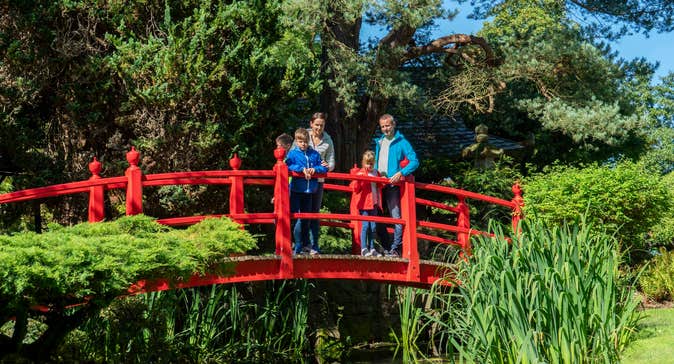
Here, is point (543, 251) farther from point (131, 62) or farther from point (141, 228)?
point (131, 62)

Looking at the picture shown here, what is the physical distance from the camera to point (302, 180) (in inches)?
404

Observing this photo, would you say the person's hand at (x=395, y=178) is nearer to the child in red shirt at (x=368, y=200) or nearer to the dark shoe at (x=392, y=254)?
the child in red shirt at (x=368, y=200)

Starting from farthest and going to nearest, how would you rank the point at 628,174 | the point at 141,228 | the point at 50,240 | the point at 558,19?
the point at 558,19 < the point at 628,174 < the point at 141,228 < the point at 50,240

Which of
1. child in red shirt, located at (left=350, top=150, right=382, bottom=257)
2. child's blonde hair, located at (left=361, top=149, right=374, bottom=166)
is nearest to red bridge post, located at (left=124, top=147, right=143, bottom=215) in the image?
child in red shirt, located at (left=350, top=150, right=382, bottom=257)

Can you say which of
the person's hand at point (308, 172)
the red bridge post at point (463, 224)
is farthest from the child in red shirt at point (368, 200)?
the red bridge post at point (463, 224)

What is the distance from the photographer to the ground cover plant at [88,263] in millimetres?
7426

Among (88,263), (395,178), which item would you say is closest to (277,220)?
(395,178)

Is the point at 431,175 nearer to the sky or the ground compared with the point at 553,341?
nearer to the sky

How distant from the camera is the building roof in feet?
61.8

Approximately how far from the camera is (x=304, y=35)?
14.5m

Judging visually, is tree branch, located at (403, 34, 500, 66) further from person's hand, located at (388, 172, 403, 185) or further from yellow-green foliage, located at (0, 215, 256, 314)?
yellow-green foliage, located at (0, 215, 256, 314)

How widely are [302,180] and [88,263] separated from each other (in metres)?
3.04

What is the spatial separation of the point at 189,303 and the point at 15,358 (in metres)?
4.22

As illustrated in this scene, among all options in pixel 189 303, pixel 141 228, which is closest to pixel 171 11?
pixel 189 303
